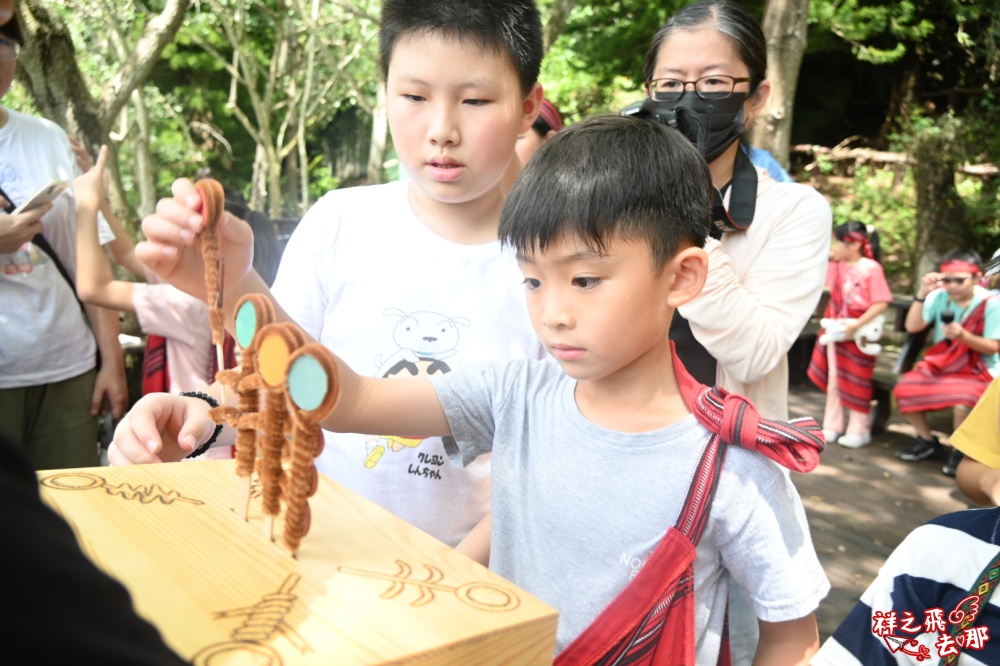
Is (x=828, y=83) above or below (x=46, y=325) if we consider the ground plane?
above

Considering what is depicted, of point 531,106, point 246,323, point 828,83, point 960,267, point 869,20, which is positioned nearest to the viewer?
point 246,323

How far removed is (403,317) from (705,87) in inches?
40.5

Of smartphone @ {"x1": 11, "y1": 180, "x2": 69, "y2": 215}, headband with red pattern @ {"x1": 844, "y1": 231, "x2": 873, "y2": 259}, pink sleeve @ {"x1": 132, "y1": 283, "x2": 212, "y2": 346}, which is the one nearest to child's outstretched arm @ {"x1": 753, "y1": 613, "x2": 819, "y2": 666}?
smartphone @ {"x1": 11, "y1": 180, "x2": 69, "y2": 215}

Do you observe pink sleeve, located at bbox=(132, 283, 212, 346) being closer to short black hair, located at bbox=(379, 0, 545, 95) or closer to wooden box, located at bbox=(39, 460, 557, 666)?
short black hair, located at bbox=(379, 0, 545, 95)

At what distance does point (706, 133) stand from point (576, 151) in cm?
81

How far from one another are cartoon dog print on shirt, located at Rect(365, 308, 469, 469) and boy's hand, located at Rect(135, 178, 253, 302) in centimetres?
37

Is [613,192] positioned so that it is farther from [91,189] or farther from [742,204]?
[91,189]

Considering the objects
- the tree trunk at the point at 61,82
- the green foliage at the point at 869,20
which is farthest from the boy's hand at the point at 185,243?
the green foliage at the point at 869,20

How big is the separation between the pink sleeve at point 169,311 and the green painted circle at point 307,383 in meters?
2.24

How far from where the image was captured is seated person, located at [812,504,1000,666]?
1.31 meters

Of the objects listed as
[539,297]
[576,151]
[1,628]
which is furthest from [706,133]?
[1,628]

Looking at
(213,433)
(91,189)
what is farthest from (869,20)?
(213,433)

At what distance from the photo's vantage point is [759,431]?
1.16 metres

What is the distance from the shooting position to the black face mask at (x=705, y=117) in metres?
1.98
